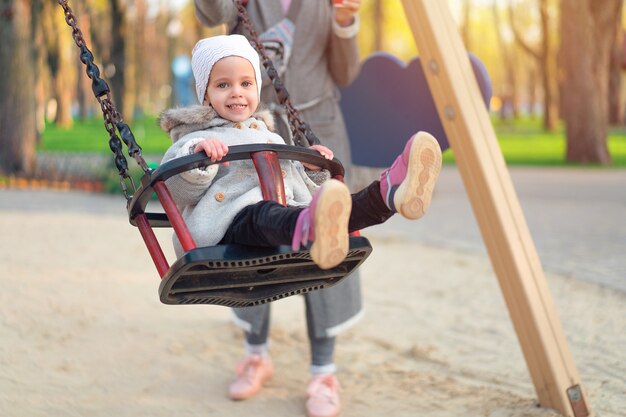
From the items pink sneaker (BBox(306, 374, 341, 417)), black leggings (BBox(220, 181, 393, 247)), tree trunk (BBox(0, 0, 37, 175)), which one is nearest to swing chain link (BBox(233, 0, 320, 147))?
black leggings (BBox(220, 181, 393, 247))

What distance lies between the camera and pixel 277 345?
14.6ft

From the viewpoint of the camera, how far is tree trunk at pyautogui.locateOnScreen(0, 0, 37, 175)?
10.3 meters

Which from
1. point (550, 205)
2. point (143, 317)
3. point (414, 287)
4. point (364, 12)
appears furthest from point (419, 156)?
point (364, 12)

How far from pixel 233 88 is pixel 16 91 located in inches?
350

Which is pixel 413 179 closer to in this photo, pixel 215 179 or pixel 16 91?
pixel 215 179

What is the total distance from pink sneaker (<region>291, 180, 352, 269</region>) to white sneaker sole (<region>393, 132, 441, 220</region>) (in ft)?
0.56

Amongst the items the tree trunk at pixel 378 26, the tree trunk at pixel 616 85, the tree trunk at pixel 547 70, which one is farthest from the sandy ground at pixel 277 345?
the tree trunk at pixel 616 85

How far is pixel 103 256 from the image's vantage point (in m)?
6.32

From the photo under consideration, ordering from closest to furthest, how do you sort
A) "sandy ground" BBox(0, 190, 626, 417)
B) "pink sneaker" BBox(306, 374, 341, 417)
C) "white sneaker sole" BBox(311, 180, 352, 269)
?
"white sneaker sole" BBox(311, 180, 352, 269)
"pink sneaker" BBox(306, 374, 341, 417)
"sandy ground" BBox(0, 190, 626, 417)

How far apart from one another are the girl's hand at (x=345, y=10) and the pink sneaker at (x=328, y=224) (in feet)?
3.95

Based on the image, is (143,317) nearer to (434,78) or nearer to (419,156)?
(434,78)

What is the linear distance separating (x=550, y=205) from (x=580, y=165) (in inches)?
200

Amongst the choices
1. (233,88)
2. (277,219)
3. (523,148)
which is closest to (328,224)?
(277,219)

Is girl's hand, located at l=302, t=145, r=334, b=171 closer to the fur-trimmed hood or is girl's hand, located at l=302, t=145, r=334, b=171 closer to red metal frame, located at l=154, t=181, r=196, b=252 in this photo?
the fur-trimmed hood
